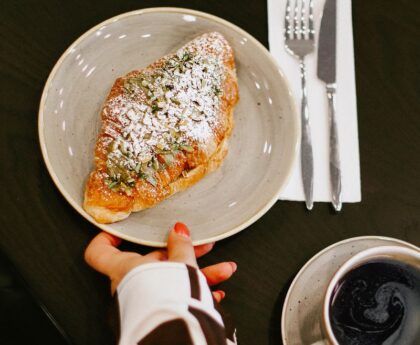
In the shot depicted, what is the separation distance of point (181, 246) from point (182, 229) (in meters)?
0.05

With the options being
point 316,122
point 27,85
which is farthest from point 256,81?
point 27,85

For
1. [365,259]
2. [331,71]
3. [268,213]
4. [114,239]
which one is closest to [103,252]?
[114,239]

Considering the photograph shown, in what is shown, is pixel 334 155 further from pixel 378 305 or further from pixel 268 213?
pixel 378 305

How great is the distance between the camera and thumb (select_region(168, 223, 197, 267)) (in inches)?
32.4

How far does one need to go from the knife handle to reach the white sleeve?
13.6 inches

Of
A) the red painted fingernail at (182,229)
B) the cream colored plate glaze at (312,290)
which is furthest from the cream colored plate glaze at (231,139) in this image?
the cream colored plate glaze at (312,290)

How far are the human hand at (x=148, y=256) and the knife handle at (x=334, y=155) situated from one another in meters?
0.24

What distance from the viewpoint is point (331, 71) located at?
41.2 inches

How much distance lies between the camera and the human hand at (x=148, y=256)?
2.73 ft

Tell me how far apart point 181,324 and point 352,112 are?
1.88ft

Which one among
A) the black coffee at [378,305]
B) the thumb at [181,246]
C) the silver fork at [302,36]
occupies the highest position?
the silver fork at [302,36]

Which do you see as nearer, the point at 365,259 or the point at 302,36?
the point at 365,259

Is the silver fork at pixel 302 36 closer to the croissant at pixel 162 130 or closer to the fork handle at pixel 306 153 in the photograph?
the fork handle at pixel 306 153

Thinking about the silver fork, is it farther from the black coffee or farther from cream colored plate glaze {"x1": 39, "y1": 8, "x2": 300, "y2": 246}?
the black coffee
